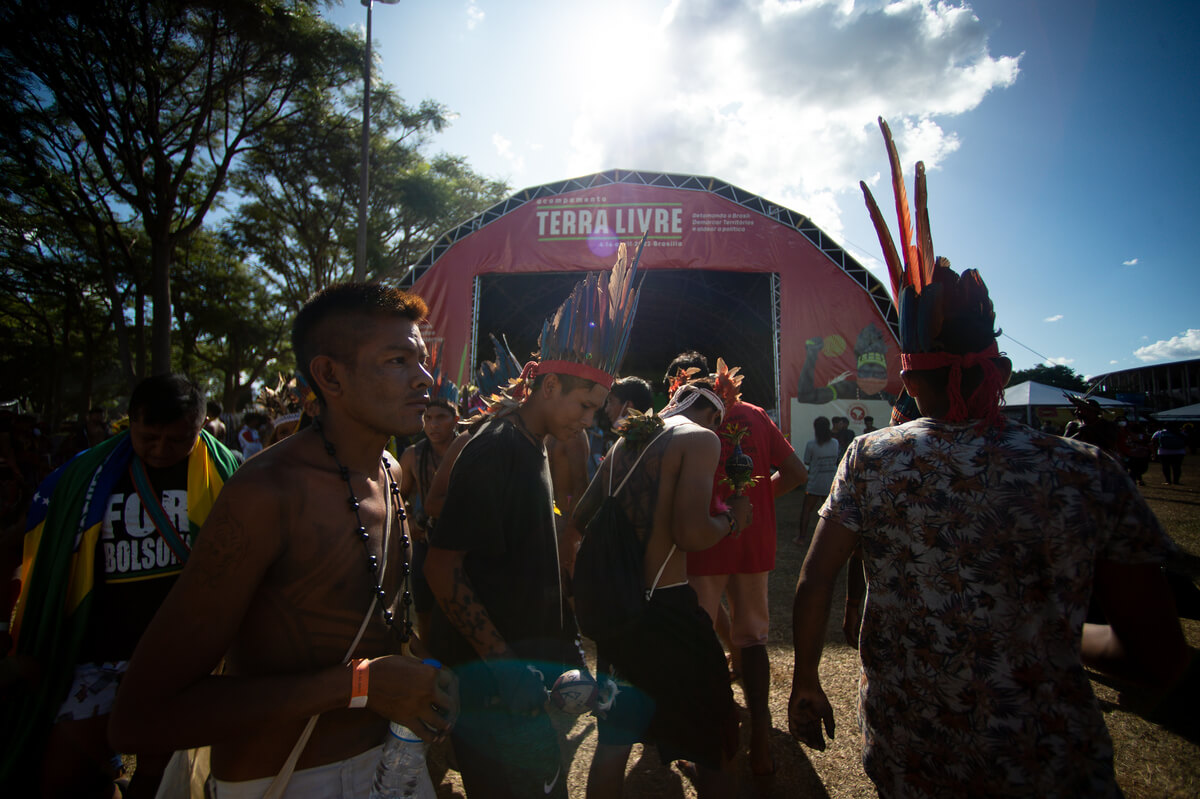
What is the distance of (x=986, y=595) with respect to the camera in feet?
5.18

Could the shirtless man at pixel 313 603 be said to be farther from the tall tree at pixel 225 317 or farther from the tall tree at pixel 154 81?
the tall tree at pixel 225 317

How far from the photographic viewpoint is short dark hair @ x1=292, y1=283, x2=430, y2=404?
1.56m

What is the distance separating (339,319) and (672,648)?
1757 mm

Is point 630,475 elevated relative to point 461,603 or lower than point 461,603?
elevated

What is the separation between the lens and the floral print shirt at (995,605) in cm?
152

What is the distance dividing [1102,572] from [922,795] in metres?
0.80

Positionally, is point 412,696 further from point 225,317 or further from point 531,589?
point 225,317

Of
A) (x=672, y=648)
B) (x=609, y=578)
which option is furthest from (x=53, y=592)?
(x=672, y=648)

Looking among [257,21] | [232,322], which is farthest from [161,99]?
[232,322]

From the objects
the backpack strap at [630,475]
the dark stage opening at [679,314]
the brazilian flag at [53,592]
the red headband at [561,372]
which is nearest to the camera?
the brazilian flag at [53,592]

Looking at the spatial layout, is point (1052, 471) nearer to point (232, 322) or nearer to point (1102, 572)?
point (1102, 572)

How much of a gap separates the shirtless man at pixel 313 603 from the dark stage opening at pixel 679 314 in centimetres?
1179

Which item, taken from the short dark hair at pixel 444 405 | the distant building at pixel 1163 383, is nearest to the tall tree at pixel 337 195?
the short dark hair at pixel 444 405

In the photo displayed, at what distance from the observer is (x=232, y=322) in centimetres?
2281
